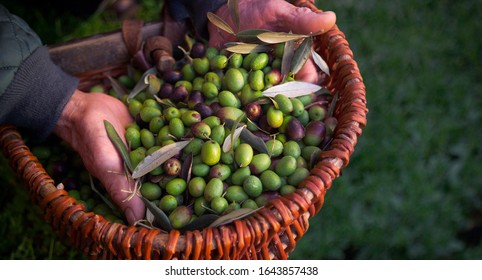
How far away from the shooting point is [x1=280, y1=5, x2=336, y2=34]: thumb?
1602mm

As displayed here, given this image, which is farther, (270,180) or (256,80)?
(256,80)

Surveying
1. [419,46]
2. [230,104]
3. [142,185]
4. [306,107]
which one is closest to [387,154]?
[419,46]

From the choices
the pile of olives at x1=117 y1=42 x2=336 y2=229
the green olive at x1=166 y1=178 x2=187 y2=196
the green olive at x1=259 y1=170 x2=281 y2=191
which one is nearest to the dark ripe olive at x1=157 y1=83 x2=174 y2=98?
the pile of olives at x1=117 y1=42 x2=336 y2=229

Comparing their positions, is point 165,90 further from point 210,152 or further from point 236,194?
point 236,194

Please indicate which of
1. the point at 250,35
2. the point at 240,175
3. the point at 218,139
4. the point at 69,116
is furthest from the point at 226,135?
the point at 69,116

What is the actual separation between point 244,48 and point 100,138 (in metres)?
0.51

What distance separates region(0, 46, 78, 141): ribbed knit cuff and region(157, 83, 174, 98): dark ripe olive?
0.93 feet

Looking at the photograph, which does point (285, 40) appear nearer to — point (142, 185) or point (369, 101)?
point (142, 185)

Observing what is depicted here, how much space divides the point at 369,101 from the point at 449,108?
1.21 ft

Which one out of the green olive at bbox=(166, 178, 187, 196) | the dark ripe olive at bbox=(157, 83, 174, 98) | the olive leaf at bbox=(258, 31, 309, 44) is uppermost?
the olive leaf at bbox=(258, 31, 309, 44)

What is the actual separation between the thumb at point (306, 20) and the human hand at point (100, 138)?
604mm

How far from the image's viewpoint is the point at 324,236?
2139 mm

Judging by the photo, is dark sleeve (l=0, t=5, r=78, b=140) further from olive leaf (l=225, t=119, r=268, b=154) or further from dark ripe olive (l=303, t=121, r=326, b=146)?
dark ripe olive (l=303, t=121, r=326, b=146)

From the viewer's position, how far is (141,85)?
1.83m
